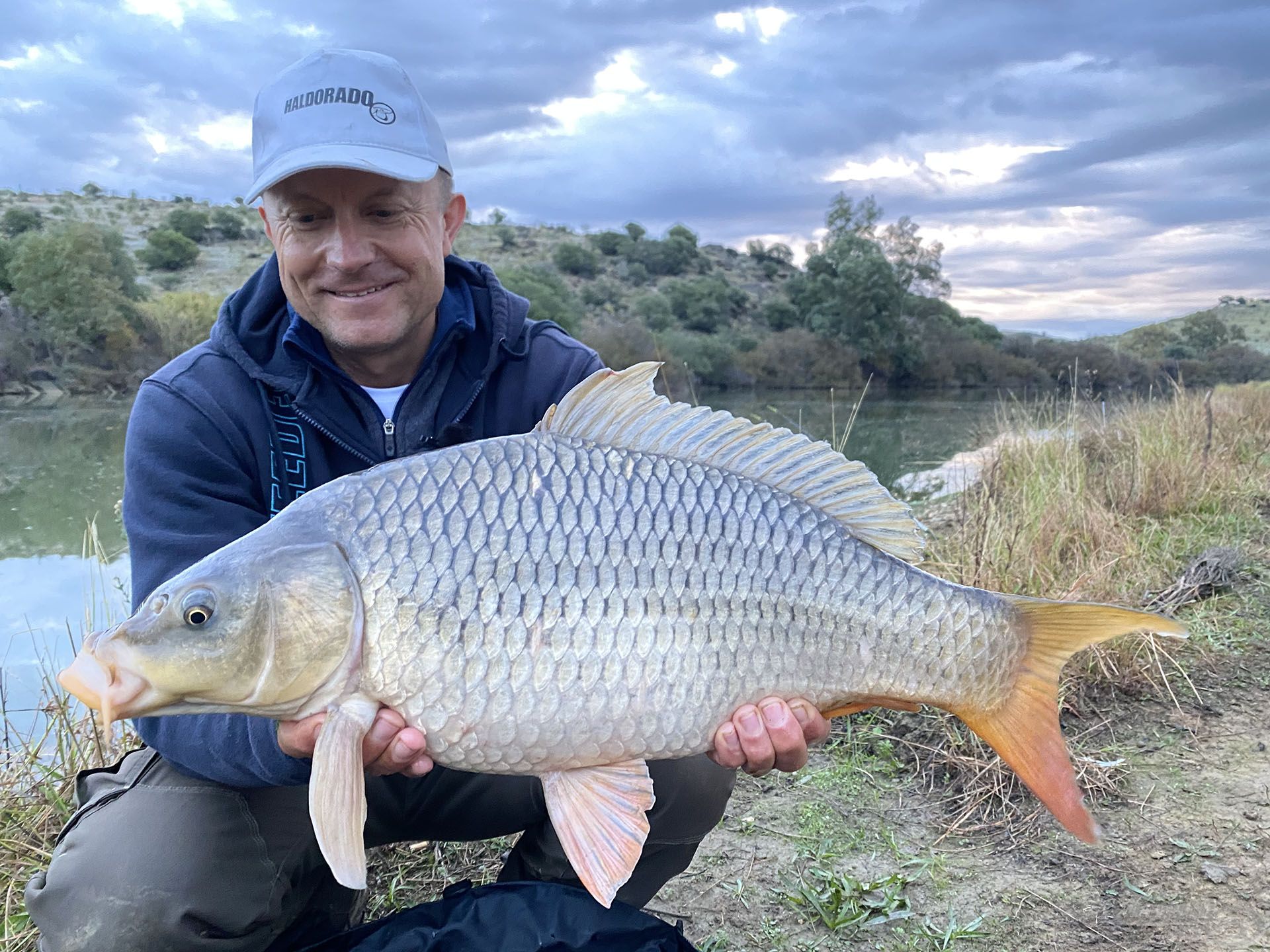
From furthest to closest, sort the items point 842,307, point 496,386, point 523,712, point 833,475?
point 842,307 → point 496,386 → point 833,475 → point 523,712

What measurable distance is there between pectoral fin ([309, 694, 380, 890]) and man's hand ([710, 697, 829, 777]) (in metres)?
0.48

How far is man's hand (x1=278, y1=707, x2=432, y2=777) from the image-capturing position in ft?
3.58

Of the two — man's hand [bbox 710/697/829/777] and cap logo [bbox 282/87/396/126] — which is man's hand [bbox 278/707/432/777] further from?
cap logo [bbox 282/87/396/126]

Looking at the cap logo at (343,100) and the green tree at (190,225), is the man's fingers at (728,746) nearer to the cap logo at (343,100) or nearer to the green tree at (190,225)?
the cap logo at (343,100)

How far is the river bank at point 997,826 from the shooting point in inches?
63.3

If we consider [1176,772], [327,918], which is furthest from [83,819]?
[1176,772]

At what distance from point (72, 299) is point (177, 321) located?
161cm

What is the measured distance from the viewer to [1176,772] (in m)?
2.08

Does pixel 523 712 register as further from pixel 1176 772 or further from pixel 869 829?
pixel 1176 772

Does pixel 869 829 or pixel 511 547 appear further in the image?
pixel 869 829

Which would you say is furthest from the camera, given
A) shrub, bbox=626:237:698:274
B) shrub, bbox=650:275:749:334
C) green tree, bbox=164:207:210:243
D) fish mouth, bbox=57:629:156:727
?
shrub, bbox=626:237:698:274

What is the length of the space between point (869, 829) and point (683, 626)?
1.06 m

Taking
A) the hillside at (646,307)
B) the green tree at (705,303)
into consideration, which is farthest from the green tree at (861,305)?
the green tree at (705,303)

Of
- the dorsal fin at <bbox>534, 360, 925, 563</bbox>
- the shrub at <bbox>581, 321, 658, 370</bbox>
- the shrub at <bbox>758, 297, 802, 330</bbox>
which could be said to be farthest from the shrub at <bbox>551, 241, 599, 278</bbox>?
the dorsal fin at <bbox>534, 360, 925, 563</bbox>
